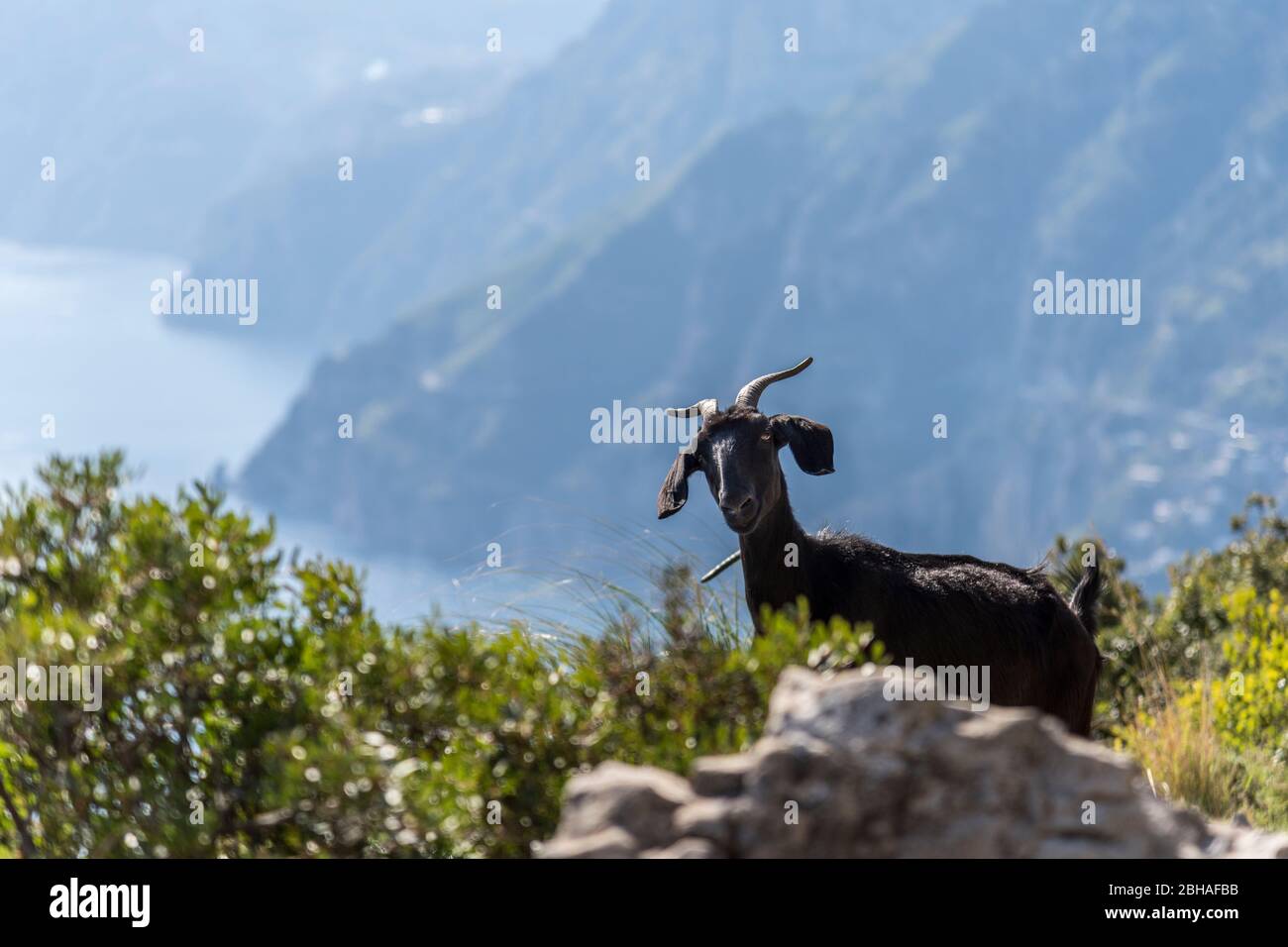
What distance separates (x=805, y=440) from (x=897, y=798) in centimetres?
386

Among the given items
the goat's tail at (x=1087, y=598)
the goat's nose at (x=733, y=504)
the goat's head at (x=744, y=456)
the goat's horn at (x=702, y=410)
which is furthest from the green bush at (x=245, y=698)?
the goat's tail at (x=1087, y=598)

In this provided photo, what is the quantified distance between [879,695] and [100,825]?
123 inches

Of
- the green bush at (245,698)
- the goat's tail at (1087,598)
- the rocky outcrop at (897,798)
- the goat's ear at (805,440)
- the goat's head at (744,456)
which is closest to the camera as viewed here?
the rocky outcrop at (897,798)

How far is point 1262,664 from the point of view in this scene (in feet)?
39.0

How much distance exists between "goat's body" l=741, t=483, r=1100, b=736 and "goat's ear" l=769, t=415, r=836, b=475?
0.27 meters

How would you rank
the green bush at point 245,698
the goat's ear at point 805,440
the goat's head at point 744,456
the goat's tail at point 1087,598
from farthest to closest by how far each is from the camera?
the goat's tail at point 1087,598 → the goat's ear at point 805,440 → the goat's head at point 744,456 → the green bush at point 245,698

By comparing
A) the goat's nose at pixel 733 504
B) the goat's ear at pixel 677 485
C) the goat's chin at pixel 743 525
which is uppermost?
the goat's ear at pixel 677 485

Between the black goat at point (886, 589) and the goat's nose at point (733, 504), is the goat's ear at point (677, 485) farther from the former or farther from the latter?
the goat's nose at point (733, 504)

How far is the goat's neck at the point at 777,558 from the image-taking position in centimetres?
795

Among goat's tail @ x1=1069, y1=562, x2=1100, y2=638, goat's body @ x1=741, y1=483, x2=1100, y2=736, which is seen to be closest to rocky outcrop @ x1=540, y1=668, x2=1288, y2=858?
goat's body @ x1=741, y1=483, x2=1100, y2=736

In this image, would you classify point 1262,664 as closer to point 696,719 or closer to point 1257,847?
point 1257,847

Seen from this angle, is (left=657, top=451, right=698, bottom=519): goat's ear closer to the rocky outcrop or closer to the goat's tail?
the goat's tail

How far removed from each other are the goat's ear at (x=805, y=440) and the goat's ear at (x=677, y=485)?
20.5 inches
